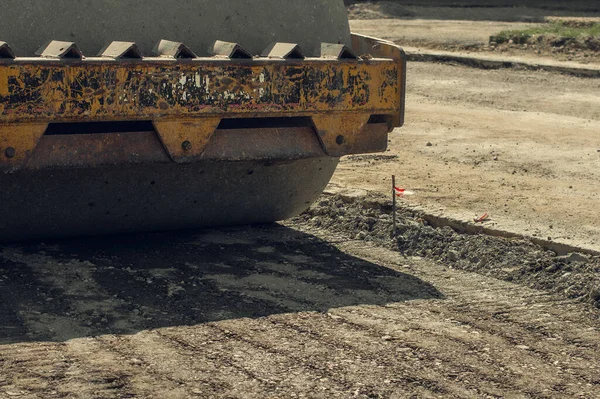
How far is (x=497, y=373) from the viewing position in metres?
4.54

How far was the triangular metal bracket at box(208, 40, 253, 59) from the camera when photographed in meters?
5.64

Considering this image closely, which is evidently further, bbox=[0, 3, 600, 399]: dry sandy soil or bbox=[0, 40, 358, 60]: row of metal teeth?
bbox=[0, 40, 358, 60]: row of metal teeth

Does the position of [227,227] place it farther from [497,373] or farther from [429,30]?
[429,30]

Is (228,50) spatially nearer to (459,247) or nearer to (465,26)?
(459,247)

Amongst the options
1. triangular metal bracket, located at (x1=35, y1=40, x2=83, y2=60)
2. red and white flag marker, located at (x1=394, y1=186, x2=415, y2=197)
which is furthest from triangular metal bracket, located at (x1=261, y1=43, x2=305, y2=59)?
red and white flag marker, located at (x1=394, y1=186, x2=415, y2=197)

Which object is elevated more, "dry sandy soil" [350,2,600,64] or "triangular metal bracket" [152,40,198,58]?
"triangular metal bracket" [152,40,198,58]

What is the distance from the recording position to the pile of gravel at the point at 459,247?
5.93m

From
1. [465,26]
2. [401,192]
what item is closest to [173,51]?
[401,192]

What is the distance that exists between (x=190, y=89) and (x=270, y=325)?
1.15 metres

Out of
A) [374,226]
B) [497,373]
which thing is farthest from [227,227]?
[497,373]

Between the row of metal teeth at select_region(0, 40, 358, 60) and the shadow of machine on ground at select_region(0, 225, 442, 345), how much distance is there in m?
1.02

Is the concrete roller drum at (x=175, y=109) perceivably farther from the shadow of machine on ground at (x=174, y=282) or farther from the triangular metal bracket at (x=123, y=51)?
the shadow of machine on ground at (x=174, y=282)

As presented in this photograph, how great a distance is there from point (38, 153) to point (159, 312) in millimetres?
867

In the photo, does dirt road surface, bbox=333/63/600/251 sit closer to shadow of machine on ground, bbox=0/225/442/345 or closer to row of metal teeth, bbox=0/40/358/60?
shadow of machine on ground, bbox=0/225/442/345
